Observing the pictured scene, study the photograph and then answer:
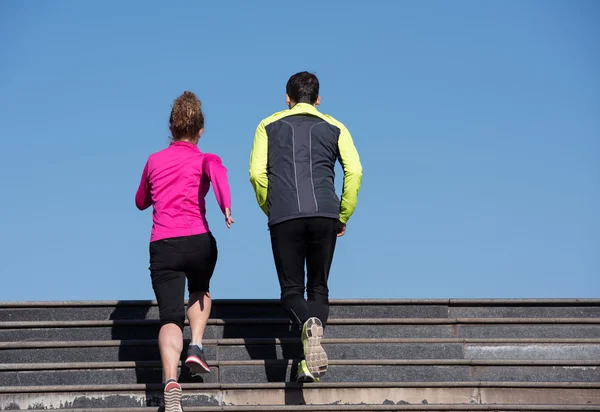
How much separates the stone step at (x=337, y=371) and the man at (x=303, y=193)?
2.21ft

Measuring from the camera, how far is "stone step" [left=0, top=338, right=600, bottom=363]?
7617 millimetres

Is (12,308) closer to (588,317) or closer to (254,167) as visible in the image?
(254,167)

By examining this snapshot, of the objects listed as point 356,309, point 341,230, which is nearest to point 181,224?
point 341,230

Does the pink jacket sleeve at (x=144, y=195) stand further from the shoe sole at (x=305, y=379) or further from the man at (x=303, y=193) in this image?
the shoe sole at (x=305, y=379)

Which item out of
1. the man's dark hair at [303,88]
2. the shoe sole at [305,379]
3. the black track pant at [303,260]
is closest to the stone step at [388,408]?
the shoe sole at [305,379]

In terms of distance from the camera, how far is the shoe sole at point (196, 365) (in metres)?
6.72

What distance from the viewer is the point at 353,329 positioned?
26.1 feet

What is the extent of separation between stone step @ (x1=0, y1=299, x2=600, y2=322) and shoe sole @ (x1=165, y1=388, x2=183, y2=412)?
1919 millimetres

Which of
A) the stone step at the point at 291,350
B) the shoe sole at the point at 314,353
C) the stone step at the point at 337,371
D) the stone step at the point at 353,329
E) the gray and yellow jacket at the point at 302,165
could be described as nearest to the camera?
the shoe sole at the point at 314,353

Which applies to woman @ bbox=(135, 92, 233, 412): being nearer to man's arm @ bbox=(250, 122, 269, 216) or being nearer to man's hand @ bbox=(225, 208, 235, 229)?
man's hand @ bbox=(225, 208, 235, 229)

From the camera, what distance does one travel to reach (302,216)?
22.4 ft

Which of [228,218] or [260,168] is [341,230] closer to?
[260,168]

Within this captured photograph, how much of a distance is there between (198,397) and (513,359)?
2.42 m

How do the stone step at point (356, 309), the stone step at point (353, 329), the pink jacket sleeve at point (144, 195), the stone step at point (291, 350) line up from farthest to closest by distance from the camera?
the stone step at point (356, 309) → the stone step at point (353, 329) → the stone step at point (291, 350) → the pink jacket sleeve at point (144, 195)
